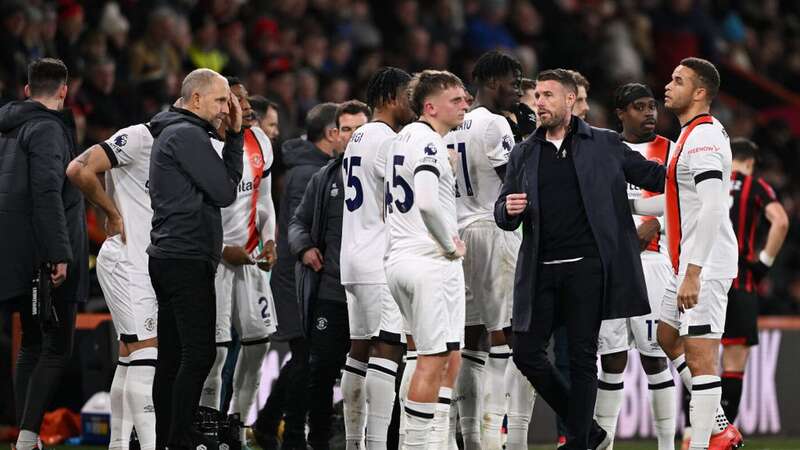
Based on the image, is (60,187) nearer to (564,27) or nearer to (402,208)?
(402,208)

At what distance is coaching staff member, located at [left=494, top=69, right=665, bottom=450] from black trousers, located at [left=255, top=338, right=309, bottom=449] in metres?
1.73

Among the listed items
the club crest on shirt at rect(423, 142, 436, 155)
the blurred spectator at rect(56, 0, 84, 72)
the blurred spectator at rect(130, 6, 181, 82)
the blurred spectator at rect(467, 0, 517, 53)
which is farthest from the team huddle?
the blurred spectator at rect(467, 0, 517, 53)

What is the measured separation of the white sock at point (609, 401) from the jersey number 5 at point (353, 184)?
2056 millimetres

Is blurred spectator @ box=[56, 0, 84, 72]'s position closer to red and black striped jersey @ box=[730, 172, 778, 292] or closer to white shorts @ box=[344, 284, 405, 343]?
white shorts @ box=[344, 284, 405, 343]

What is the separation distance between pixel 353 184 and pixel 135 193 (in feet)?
4.57

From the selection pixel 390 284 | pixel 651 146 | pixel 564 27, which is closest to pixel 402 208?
pixel 390 284

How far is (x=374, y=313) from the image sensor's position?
26.6ft

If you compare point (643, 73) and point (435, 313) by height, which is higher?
point (643, 73)

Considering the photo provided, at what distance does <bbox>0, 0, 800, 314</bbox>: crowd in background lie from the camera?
42.6 feet

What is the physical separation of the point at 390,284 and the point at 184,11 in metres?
8.33

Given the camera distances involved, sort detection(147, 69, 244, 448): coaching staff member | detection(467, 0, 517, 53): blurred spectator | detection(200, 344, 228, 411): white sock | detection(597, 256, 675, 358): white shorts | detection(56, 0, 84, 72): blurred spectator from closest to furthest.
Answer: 1. detection(147, 69, 244, 448): coaching staff member
2. detection(200, 344, 228, 411): white sock
3. detection(597, 256, 675, 358): white shorts
4. detection(56, 0, 84, 72): blurred spectator
5. detection(467, 0, 517, 53): blurred spectator

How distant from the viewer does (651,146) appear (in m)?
9.16

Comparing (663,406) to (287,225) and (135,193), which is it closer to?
(287,225)

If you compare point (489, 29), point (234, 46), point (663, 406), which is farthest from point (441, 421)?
point (489, 29)
